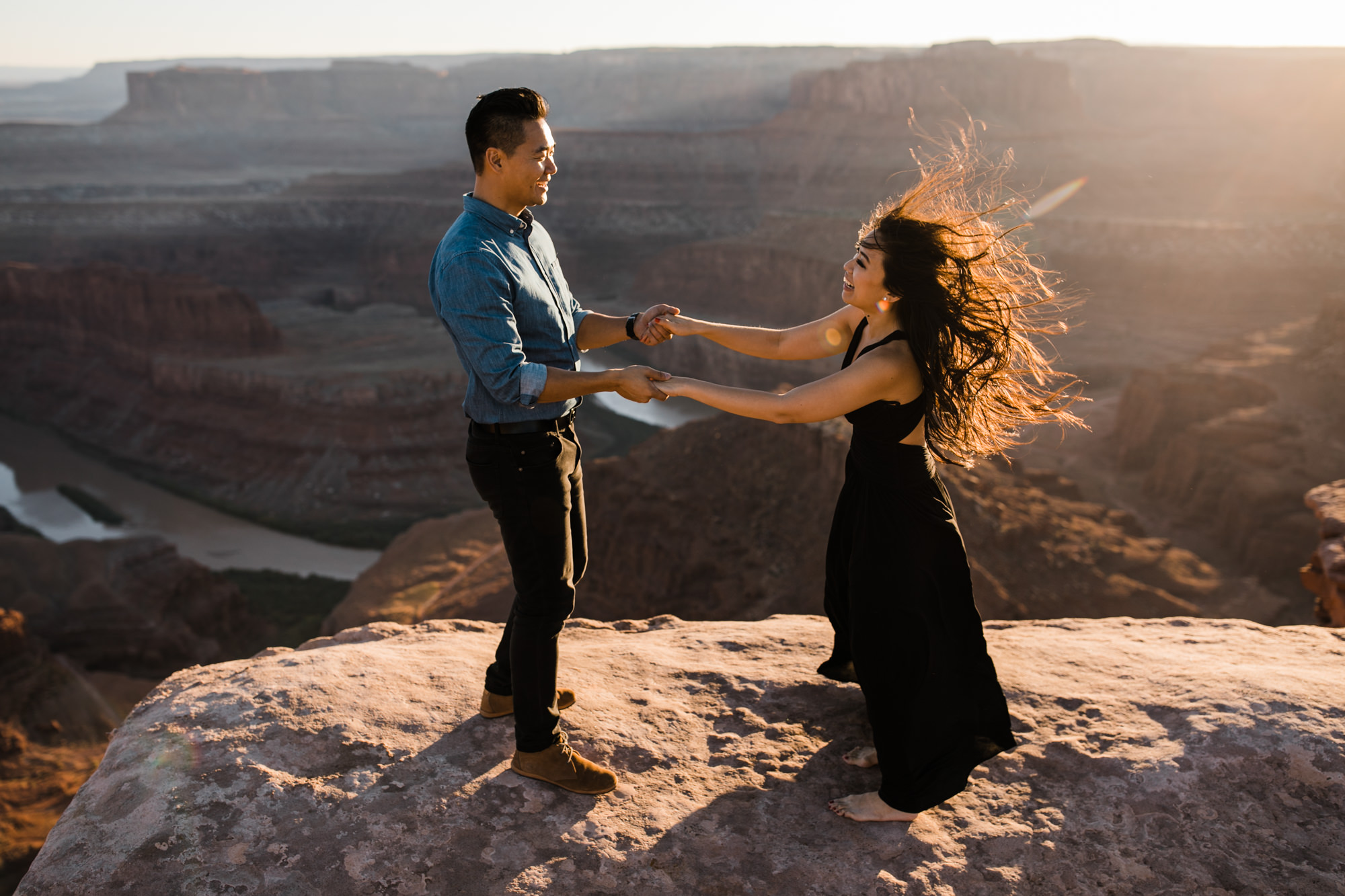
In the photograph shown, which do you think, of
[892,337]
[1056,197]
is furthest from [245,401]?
[1056,197]

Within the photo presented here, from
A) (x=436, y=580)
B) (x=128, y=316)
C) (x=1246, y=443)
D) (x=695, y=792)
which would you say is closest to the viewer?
(x=695, y=792)

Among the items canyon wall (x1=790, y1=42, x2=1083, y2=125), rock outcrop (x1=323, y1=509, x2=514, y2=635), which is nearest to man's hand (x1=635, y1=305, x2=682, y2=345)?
rock outcrop (x1=323, y1=509, x2=514, y2=635)

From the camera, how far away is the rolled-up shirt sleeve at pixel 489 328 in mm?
2824

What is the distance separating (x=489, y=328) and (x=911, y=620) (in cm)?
169

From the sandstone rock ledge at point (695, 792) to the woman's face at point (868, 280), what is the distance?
1661mm

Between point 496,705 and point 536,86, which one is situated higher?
point 536,86

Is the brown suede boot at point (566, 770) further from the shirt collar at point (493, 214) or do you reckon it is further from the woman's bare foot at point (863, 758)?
the shirt collar at point (493, 214)

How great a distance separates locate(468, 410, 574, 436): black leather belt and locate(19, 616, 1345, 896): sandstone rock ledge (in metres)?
1.22

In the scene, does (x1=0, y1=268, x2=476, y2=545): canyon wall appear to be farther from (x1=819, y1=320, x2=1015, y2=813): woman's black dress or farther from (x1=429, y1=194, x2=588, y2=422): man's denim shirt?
(x1=819, y1=320, x2=1015, y2=813): woman's black dress

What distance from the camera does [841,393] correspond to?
2906 mm

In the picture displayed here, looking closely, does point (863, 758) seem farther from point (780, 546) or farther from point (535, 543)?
point (780, 546)

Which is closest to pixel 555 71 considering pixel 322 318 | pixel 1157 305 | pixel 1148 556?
pixel 322 318

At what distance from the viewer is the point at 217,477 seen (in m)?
35.0

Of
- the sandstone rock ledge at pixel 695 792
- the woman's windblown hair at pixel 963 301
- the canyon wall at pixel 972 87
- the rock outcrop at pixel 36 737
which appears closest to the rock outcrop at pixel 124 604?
the rock outcrop at pixel 36 737
